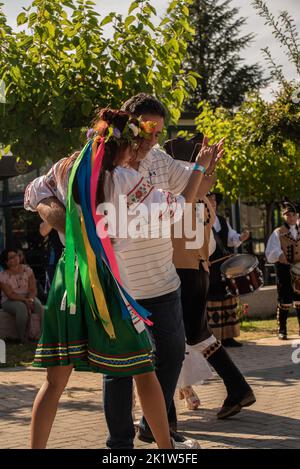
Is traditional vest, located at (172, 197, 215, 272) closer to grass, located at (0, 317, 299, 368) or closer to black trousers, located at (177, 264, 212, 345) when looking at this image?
black trousers, located at (177, 264, 212, 345)

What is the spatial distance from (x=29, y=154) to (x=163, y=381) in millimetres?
5510

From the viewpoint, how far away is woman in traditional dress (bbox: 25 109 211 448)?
4.16 m

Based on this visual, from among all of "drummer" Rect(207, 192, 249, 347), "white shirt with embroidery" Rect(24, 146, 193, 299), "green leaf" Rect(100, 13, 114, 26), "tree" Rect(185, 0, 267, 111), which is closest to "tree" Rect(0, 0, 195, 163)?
"green leaf" Rect(100, 13, 114, 26)

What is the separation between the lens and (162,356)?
488 cm

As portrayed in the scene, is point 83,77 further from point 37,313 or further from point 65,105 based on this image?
point 37,313

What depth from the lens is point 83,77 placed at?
32.2 feet

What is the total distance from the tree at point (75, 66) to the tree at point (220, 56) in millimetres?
35845

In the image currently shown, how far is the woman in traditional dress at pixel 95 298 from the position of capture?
4.16 m

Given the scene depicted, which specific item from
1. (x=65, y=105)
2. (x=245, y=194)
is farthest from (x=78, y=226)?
(x=245, y=194)

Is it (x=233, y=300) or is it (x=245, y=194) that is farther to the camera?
(x=245, y=194)

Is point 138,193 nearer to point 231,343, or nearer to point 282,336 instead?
point 231,343

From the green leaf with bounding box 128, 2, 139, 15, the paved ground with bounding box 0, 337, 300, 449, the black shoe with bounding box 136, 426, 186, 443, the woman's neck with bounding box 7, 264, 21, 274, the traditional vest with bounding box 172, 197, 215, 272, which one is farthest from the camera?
the woman's neck with bounding box 7, 264, 21, 274

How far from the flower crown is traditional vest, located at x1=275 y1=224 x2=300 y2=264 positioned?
7.59 meters

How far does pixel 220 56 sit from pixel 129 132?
43532 mm
